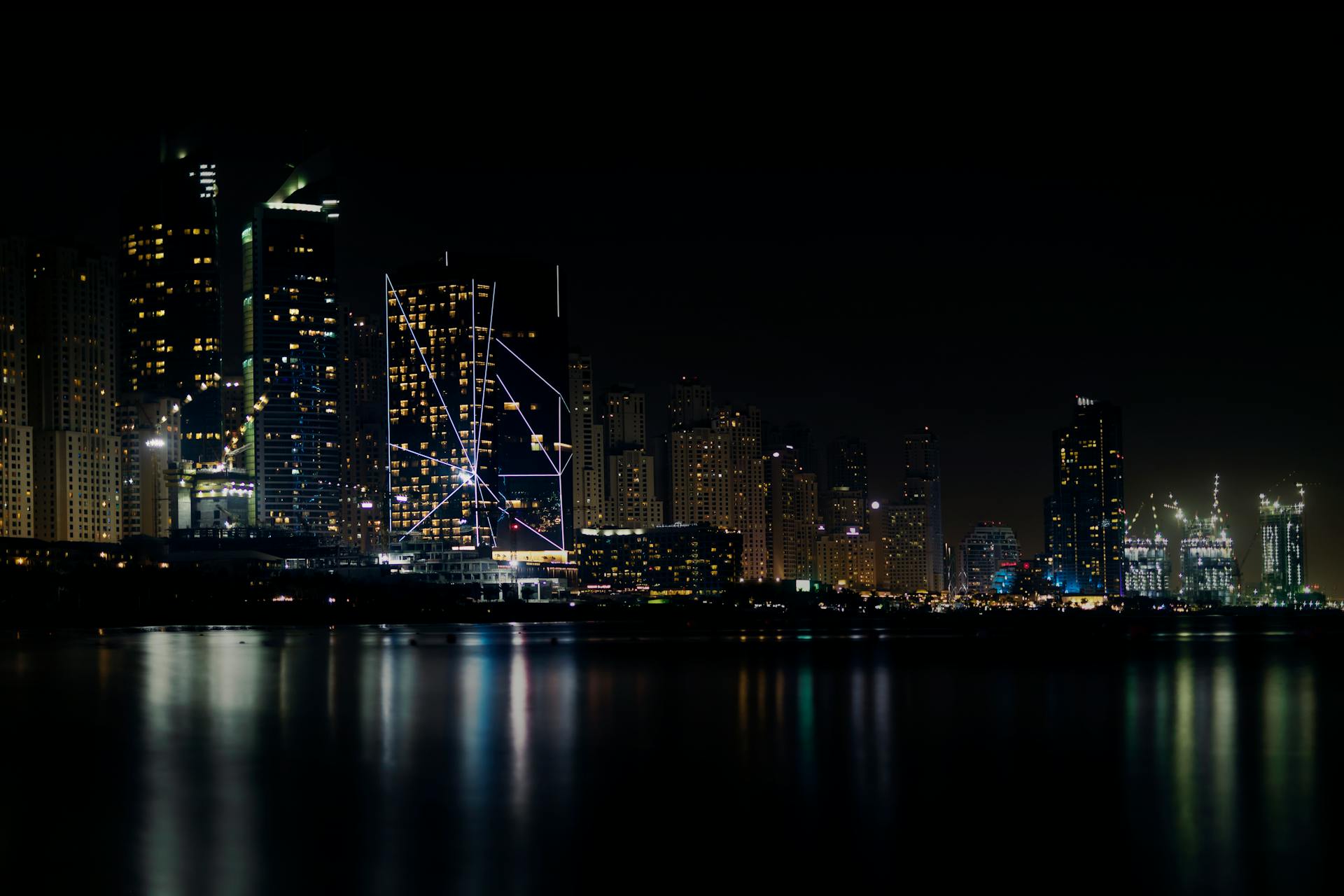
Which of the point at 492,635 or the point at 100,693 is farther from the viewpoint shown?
the point at 492,635

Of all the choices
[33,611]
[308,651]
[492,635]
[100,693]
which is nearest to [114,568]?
[33,611]

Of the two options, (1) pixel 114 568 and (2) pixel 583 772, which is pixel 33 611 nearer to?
(1) pixel 114 568

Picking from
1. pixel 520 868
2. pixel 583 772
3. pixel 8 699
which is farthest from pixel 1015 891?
pixel 8 699

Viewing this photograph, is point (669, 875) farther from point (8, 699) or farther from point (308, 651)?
point (308, 651)

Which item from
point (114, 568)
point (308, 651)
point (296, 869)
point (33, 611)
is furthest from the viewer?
point (114, 568)

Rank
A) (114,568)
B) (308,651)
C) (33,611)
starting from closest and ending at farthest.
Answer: (308,651)
(33,611)
(114,568)

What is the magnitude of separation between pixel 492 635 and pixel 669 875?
372ft

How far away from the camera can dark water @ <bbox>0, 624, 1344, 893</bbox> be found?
24.3 m

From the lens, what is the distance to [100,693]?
57.1 meters

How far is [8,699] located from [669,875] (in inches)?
1570

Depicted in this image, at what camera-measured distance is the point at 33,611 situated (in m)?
147

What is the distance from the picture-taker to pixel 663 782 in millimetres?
34125

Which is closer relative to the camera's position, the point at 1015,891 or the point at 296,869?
the point at 1015,891

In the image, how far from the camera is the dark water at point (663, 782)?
24266 mm
